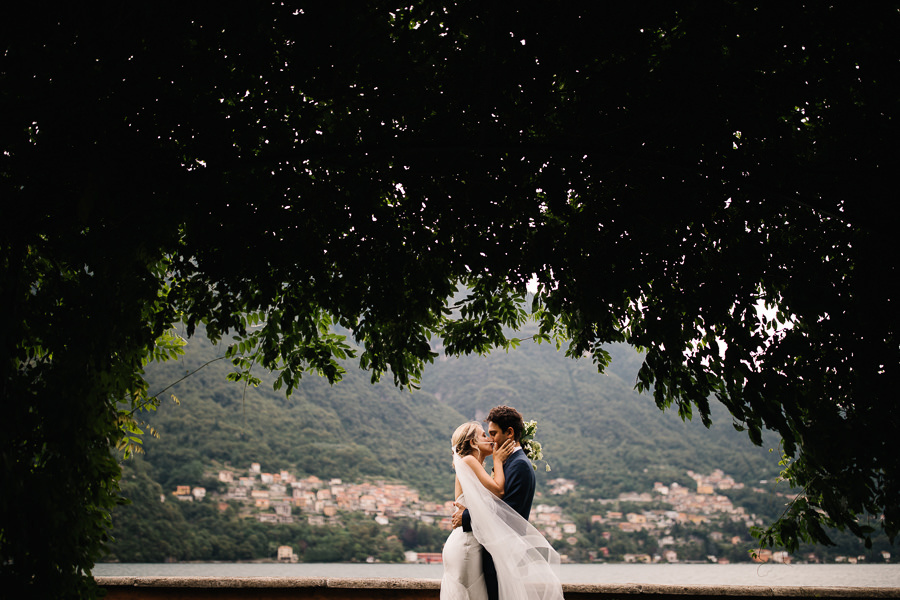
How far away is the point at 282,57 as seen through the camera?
268 centimetres

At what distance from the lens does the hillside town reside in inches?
1127

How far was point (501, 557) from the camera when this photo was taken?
359cm

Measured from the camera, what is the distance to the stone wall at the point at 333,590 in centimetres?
480

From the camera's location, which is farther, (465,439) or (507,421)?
(465,439)

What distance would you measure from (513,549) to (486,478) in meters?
0.53

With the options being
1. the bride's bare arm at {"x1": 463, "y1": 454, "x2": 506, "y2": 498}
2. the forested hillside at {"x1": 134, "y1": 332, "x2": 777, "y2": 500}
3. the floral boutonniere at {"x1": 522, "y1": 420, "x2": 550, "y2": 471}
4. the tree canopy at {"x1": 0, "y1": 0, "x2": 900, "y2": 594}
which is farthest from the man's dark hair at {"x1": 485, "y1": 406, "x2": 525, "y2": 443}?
the forested hillside at {"x1": 134, "y1": 332, "x2": 777, "y2": 500}

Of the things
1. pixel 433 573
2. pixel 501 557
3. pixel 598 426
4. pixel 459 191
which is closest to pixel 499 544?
pixel 501 557

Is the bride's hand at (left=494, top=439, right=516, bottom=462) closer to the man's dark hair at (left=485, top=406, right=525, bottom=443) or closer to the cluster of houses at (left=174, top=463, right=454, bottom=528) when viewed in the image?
the man's dark hair at (left=485, top=406, right=525, bottom=443)

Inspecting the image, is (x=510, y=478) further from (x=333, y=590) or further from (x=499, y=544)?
(x=333, y=590)

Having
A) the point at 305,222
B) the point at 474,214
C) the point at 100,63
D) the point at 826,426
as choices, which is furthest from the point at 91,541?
the point at 826,426

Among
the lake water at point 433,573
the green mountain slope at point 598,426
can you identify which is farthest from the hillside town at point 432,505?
the green mountain slope at point 598,426

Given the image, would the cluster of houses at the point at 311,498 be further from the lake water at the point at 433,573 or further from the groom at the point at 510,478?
the groom at the point at 510,478

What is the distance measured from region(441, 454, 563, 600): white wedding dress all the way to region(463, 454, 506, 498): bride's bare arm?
0.10m

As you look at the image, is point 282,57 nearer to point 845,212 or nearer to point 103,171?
point 103,171
